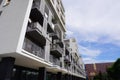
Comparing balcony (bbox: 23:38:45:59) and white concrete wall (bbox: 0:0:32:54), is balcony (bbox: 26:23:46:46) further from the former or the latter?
white concrete wall (bbox: 0:0:32:54)

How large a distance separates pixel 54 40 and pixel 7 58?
508 inches

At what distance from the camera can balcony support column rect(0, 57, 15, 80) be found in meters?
9.64

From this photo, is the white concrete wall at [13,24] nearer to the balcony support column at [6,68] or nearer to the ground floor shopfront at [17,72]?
the balcony support column at [6,68]

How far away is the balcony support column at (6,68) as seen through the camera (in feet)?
31.6

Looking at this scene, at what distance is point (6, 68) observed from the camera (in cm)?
984

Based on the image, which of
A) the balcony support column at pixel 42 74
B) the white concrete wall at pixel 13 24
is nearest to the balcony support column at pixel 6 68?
the white concrete wall at pixel 13 24

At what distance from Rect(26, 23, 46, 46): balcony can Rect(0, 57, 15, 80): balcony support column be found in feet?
14.1

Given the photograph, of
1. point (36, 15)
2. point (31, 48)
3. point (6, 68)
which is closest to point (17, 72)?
point (31, 48)

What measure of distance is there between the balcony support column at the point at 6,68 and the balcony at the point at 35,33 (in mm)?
4307

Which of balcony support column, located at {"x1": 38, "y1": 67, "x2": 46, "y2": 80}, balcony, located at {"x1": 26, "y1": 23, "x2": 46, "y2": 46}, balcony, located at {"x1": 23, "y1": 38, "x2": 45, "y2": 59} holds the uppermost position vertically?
balcony, located at {"x1": 26, "y1": 23, "x2": 46, "y2": 46}

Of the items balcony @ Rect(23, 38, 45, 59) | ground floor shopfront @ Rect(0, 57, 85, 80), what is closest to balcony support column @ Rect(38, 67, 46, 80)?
ground floor shopfront @ Rect(0, 57, 85, 80)

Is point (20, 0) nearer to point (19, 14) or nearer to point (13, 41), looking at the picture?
point (19, 14)

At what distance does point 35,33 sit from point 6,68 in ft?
18.3

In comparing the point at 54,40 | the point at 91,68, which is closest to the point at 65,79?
the point at 54,40
